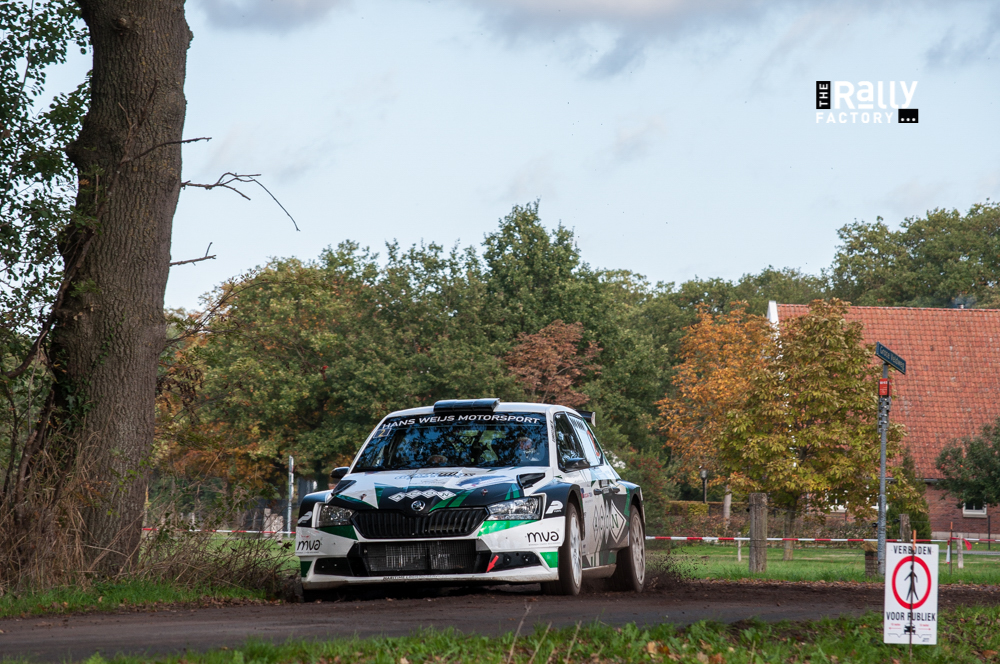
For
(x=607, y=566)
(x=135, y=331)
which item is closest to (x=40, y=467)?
(x=135, y=331)

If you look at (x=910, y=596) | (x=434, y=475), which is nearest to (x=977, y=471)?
(x=434, y=475)

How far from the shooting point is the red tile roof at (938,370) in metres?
51.7

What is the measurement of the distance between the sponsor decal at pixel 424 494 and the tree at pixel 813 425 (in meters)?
21.8

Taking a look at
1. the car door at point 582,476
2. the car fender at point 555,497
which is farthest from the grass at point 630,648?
the car door at point 582,476

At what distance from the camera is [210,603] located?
11.3 metres

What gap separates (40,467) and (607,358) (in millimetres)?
43204

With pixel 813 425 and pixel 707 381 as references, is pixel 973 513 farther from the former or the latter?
pixel 813 425

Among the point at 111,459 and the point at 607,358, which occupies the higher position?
the point at 607,358

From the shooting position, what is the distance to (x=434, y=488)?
434 inches

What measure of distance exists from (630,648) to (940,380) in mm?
49380

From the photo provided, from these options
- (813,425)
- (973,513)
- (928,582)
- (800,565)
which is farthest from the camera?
(973,513)

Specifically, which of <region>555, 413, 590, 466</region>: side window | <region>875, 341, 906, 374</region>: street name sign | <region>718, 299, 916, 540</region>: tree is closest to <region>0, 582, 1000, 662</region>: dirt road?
<region>555, 413, 590, 466</region>: side window

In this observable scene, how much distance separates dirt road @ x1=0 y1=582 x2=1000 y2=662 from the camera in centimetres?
784

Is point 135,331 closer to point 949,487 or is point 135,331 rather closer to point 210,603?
point 210,603
